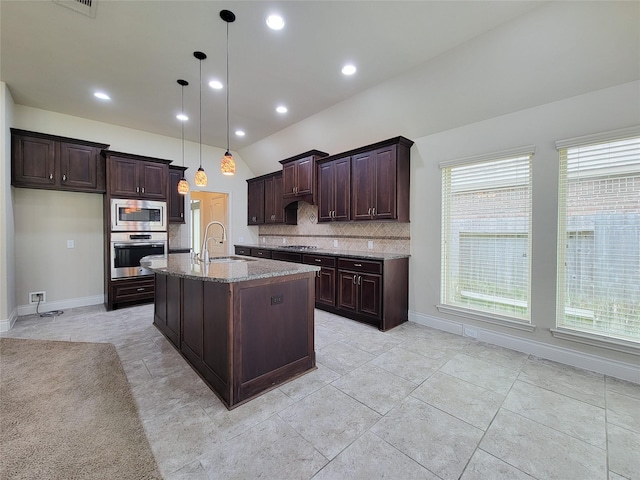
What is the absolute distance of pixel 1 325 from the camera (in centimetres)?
348

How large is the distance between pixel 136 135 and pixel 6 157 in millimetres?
1892

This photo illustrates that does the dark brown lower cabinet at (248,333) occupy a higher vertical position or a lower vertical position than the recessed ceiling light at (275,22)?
lower

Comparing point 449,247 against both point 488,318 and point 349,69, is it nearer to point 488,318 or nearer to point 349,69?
point 488,318

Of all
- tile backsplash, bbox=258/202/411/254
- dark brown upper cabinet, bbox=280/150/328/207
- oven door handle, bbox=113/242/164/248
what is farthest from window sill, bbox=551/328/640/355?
oven door handle, bbox=113/242/164/248

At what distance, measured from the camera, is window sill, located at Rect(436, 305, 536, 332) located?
2.88m

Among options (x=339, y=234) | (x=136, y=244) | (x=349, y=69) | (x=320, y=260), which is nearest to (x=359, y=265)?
(x=320, y=260)

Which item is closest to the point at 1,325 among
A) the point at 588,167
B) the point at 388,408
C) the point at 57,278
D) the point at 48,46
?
the point at 57,278

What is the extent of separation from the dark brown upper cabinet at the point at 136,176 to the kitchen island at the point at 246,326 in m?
2.52

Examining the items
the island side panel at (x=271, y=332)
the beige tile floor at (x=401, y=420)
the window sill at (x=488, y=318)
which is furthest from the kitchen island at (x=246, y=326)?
the window sill at (x=488, y=318)

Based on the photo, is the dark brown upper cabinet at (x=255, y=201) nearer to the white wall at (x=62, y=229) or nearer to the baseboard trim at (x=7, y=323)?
the white wall at (x=62, y=229)

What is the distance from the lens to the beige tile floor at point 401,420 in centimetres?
149

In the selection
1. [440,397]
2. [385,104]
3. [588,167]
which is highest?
[385,104]

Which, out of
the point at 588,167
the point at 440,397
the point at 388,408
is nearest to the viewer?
the point at 388,408

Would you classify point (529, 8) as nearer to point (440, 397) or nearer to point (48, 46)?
point (440, 397)
